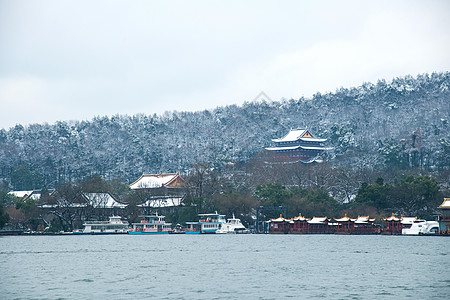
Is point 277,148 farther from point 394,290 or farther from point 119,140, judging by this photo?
point 394,290

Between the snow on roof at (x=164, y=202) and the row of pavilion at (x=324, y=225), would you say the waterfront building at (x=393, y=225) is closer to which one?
the row of pavilion at (x=324, y=225)

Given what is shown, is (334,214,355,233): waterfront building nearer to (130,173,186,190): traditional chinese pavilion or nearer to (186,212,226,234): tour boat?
(186,212,226,234): tour boat

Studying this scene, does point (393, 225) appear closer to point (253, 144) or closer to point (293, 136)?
point (293, 136)

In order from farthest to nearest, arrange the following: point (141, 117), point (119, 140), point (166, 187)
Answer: point (141, 117)
point (119, 140)
point (166, 187)

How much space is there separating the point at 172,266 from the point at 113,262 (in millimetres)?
4368

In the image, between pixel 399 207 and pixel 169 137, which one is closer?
pixel 399 207

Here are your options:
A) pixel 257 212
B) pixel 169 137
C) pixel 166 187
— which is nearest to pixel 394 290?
pixel 257 212

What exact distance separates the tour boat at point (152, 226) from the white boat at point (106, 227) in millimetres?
1114

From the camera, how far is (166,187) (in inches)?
3711

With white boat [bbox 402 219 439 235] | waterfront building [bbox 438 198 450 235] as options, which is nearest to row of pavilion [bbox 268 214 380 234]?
white boat [bbox 402 219 439 235]

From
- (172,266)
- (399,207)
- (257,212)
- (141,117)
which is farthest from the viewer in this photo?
(141,117)

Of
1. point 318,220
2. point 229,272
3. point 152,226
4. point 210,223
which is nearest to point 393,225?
point 318,220

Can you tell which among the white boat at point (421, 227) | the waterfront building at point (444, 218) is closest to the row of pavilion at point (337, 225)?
the white boat at point (421, 227)

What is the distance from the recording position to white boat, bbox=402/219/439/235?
218 feet
